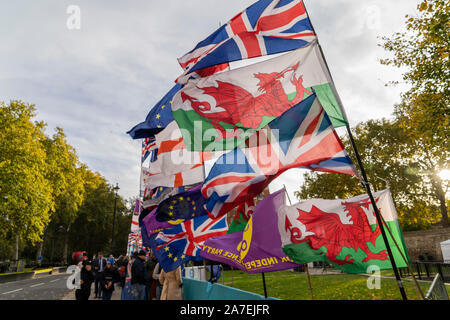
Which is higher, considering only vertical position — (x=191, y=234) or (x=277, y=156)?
(x=277, y=156)

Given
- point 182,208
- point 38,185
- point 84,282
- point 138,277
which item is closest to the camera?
point 182,208

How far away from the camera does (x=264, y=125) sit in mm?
4938

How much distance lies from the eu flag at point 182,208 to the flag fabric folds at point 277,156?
1.99m

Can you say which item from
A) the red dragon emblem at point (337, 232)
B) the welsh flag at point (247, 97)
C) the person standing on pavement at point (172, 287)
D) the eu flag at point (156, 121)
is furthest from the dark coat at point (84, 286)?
the red dragon emblem at point (337, 232)

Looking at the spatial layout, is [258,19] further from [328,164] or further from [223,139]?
[328,164]

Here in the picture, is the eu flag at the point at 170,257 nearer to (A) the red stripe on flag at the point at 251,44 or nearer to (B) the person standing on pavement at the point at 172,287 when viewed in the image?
(B) the person standing on pavement at the point at 172,287

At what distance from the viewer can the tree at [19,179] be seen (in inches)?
829

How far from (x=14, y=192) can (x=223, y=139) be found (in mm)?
21286

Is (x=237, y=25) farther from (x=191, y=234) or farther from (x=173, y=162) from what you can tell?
(x=191, y=234)

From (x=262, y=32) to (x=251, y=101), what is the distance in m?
1.19

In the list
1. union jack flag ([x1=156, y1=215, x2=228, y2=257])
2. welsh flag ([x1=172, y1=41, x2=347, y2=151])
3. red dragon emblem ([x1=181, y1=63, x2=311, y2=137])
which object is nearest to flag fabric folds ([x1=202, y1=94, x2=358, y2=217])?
welsh flag ([x1=172, y1=41, x2=347, y2=151])

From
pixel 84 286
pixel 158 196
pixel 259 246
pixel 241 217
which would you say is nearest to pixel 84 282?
pixel 84 286
